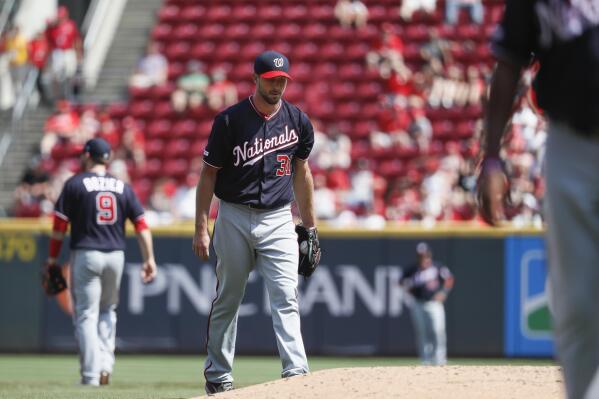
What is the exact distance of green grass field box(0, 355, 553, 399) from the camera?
9.02 m

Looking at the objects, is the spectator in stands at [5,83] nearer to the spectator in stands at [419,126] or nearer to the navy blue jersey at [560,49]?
the spectator in stands at [419,126]

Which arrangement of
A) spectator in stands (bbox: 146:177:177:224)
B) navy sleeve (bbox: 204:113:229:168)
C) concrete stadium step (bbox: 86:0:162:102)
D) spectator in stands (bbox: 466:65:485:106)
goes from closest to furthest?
navy sleeve (bbox: 204:113:229:168), spectator in stands (bbox: 146:177:177:224), spectator in stands (bbox: 466:65:485:106), concrete stadium step (bbox: 86:0:162:102)

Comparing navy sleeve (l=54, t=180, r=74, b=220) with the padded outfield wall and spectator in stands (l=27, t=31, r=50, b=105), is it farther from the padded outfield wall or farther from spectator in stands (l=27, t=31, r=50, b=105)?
spectator in stands (l=27, t=31, r=50, b=105)

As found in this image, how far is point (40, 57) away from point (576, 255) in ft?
59.8

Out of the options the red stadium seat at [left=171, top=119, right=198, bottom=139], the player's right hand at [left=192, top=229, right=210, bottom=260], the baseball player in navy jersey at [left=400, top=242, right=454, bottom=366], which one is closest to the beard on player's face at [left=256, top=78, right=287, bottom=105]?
the player's right hand at [left=192, top=229, right=210, bottom=260]

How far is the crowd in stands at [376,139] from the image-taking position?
54.9 ft

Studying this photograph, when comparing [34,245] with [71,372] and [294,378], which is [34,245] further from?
[294,378]

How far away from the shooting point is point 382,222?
1627 cm

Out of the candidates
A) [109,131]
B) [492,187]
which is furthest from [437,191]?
[492,187]

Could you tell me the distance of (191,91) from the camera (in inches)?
795

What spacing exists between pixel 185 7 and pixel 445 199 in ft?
26.5

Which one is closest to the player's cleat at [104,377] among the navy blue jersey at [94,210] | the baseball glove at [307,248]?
the navy blue jersey at [94,210]

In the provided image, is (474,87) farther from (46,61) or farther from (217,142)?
(217,142)

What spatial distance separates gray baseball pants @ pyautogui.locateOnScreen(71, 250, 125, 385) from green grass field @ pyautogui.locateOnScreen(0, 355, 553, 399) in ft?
0.70
